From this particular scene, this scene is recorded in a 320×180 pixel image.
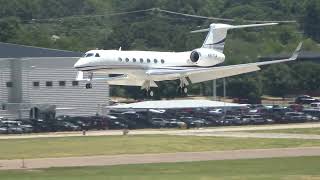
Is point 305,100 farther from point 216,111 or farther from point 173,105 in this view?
point 216,111

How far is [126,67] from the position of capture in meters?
85.6

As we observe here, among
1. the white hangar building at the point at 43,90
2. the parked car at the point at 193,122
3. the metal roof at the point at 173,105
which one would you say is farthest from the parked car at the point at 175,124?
the white hangar building at the point at 43,90

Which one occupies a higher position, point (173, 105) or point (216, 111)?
point (173, 105)

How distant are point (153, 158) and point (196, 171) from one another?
11016 millimetres

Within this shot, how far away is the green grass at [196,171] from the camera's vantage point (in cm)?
4938

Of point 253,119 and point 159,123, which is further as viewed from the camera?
point 253,119

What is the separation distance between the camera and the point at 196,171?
5300cm

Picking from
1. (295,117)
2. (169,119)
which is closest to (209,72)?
(169,119)

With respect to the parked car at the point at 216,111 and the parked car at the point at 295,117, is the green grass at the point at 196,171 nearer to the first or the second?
the parked car at the point at 295,117

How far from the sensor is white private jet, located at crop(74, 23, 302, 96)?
84.0m

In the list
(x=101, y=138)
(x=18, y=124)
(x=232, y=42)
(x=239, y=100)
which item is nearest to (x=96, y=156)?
(x=101, y=138)

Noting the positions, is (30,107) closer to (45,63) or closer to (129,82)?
(45,63)

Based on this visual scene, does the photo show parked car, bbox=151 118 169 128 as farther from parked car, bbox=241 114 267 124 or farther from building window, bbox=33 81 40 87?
building window, bbox=33 81 40 87

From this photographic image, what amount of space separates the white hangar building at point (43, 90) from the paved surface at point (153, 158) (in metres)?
50.3
